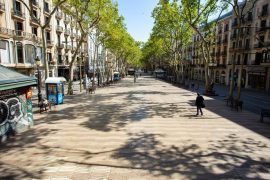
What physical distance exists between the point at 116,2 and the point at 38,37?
17320mm

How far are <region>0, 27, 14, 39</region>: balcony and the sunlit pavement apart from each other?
18339mm

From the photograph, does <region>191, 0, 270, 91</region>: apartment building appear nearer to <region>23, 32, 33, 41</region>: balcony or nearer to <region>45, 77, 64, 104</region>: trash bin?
<region>45, 77, 64, 104</region>: trash bin

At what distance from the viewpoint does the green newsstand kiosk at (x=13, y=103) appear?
8.11 meters

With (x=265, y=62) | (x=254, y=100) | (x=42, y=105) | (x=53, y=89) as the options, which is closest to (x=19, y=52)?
(x=53, y=89)

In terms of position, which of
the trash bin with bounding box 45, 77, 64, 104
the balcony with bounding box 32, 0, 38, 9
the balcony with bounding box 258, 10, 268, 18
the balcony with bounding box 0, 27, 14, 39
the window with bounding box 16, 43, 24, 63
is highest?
the balcony with bounding box 32, 0, 38, 9

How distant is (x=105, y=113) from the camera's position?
13.5m

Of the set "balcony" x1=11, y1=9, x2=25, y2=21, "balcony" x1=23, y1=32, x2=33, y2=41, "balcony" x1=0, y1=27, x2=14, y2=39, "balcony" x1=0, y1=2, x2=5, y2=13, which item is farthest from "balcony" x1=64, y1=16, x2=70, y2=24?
"balcony" x1=0, y1=2, x2=5, y2=13

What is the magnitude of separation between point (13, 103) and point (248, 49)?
123ft

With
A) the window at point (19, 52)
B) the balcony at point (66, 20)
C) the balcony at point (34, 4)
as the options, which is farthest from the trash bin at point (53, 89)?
the balcony at point (66, 20)

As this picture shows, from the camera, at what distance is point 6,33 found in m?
25.2

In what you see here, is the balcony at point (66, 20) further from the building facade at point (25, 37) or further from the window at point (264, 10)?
the window at point (264, 10)

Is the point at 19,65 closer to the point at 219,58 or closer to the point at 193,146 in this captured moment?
the point at 193,146

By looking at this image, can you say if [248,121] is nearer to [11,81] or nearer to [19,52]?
[11,81]

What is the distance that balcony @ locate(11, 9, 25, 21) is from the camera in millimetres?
26513
